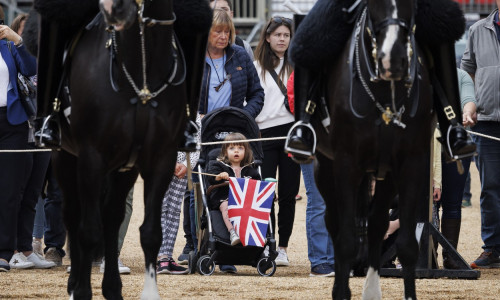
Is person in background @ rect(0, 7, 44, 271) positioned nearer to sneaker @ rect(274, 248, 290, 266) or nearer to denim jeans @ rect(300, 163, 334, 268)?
sneaker @ rect(274, 248, 290, 266)

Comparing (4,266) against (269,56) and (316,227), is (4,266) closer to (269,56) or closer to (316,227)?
(316,227)

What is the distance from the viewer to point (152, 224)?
743 cm

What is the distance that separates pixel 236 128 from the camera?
10852 mm

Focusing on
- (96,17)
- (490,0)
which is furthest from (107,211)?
(490,0)

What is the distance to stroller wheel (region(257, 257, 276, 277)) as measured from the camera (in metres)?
10.4

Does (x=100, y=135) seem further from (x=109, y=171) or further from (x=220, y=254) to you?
(x=220, y=254)

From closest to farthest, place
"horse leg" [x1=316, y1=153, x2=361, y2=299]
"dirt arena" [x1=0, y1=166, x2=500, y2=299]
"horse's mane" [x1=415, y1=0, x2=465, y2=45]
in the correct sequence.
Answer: "horse leg" [x1=316, y1=153, x2=361, y2=299] → "horse's mane" [x1=415, y1=0, x2=465, y2=45] → "dirt arena" [x1=0, y1=166, x2=500, y2=299]

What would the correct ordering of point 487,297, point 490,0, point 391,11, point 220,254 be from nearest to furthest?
point 391,11 → point 487,297 → point 220,254 → point 490,0

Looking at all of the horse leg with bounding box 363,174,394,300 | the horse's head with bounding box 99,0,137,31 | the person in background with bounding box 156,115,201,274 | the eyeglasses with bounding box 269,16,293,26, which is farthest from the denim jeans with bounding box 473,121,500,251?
the horse's head with bounding box 99,0,137,31

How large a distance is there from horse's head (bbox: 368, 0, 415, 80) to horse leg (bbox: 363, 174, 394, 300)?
1293 mm

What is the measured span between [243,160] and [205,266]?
1189 millimetres

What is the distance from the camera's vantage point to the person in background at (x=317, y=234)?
10516mm

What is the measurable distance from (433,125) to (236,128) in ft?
10.6

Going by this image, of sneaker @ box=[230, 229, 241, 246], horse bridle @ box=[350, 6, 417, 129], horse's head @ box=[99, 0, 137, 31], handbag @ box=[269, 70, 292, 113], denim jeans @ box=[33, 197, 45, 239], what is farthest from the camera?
denim jeans @ box=[33, 197, 45, 239]
